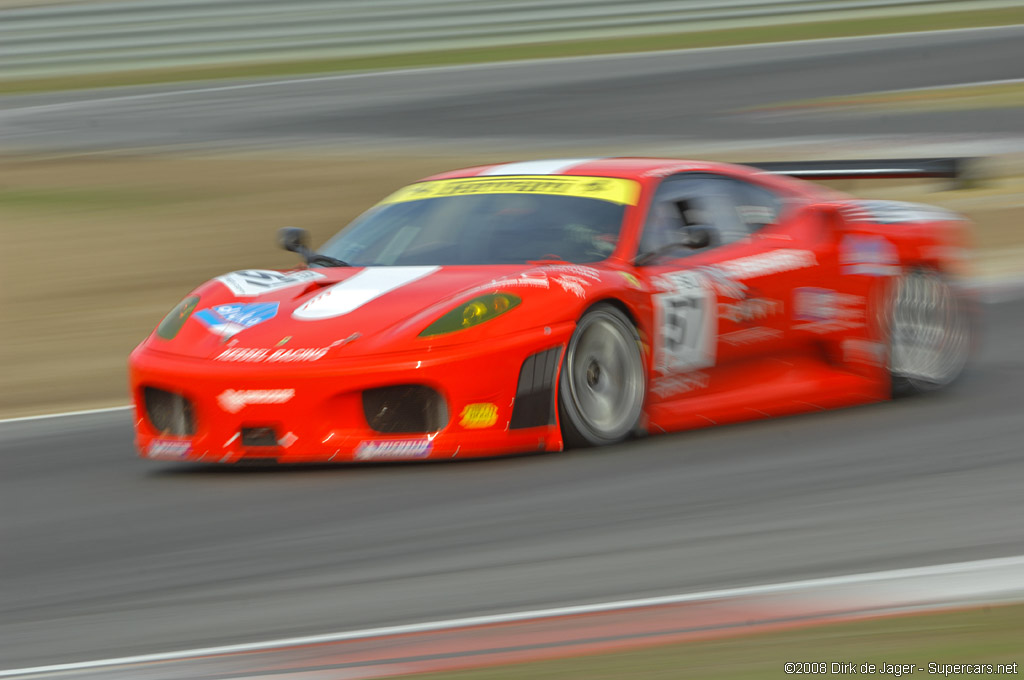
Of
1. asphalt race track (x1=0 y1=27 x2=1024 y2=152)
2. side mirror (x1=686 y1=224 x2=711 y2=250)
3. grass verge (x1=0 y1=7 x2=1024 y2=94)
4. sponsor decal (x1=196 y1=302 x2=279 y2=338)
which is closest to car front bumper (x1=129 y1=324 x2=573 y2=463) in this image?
sponsor decal (x1=196 y1=302 x2=279 y2=338)

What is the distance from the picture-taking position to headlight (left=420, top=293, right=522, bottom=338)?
19.5 feet

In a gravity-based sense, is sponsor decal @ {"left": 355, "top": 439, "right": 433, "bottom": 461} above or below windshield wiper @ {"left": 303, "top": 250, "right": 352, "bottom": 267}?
below

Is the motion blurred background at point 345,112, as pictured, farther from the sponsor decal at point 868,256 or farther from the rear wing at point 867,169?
the sponsor decal at point 868,256

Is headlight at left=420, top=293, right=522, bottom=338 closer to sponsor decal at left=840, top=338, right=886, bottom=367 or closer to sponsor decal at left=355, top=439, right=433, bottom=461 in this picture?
sponsor decal at left=355, top=439, right=433, bottom=461

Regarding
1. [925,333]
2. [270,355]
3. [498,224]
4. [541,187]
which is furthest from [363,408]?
[925,333]

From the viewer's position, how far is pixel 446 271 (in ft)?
21.1

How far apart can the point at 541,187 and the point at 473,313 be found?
1.12 metres

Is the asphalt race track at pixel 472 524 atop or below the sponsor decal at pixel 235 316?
below

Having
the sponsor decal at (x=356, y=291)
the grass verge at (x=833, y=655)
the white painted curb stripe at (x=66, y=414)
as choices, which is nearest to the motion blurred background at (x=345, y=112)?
the white painted curb stripe at (x=66, y=414)

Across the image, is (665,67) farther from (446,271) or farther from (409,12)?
(446,271)

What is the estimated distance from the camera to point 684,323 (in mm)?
6531

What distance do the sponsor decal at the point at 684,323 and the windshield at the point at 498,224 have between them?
30 cm

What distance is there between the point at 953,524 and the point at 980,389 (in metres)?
3.02

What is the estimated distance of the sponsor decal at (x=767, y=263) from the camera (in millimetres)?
6828
